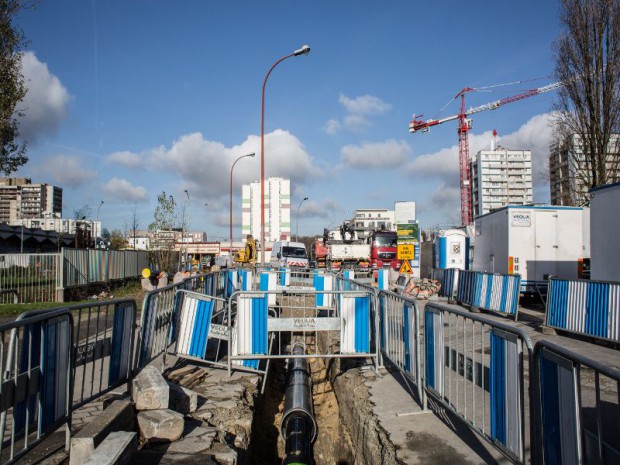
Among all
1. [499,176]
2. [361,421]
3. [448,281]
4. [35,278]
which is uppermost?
[499,176]

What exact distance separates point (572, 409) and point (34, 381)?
159 inches

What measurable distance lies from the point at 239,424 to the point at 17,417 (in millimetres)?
2769

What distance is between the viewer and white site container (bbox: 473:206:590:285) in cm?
1658

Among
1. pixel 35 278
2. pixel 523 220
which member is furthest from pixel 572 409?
pixel 35 278

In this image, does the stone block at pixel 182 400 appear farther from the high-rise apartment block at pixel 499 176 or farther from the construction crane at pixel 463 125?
the high-rise apartment block at pixel 499 176

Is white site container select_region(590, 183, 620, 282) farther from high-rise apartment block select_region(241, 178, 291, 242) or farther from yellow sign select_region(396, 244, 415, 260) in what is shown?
high-rise apartment block select_region(241, 178, 291, 242)

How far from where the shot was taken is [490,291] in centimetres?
1438

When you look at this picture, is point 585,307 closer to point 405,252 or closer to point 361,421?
point 361,421

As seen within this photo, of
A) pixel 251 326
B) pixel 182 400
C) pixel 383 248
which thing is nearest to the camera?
pixel 182 400

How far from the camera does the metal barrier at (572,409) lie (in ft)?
8.57

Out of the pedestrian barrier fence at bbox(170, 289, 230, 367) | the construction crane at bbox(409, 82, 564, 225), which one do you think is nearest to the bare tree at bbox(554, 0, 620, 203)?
the pedestrian barrier fence at bbox(170, 289, 230, 367)

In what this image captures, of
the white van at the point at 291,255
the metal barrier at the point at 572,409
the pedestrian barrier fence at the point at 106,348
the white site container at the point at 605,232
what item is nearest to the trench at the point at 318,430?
the pedestrian barrier fence at the point at 106,348

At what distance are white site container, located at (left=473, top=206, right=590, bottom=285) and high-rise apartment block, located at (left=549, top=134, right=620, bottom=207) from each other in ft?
9.46

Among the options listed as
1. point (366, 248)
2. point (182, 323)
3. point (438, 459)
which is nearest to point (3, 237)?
point (366, 248)
